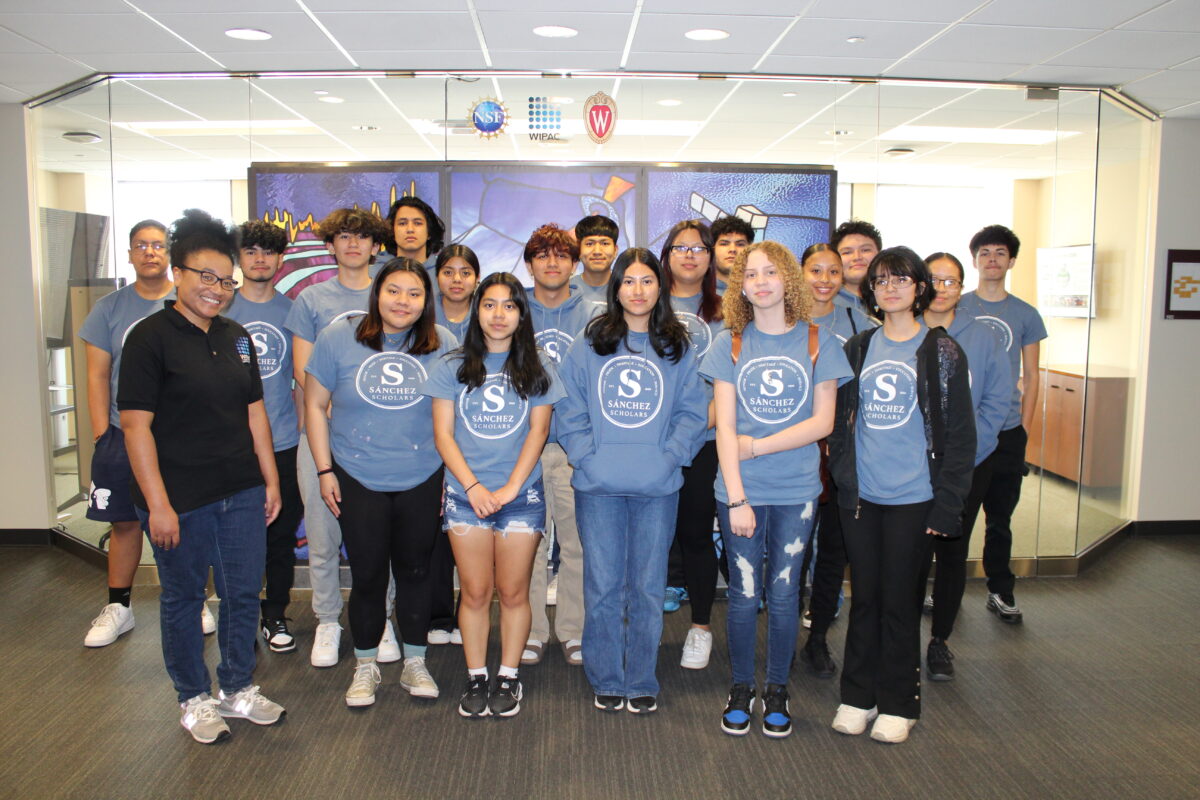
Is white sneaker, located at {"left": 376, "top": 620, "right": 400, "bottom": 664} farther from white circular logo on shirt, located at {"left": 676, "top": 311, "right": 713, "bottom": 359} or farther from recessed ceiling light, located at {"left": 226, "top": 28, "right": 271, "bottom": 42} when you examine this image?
recessed ceiling light, located at {"left": 226, "top": 28, "right": 271, "bottom": 42}

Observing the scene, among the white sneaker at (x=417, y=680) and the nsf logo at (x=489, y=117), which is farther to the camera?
the nsf logo at (x=489, y=117)

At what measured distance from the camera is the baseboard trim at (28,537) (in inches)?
198

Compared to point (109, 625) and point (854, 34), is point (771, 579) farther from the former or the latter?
point (109, 625)

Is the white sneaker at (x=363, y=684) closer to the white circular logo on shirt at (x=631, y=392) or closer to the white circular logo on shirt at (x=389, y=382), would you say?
the white circular logo on shirt at (x=389, y=382)

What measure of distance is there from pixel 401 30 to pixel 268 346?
1.64 meters

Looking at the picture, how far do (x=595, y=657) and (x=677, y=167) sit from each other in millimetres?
2733

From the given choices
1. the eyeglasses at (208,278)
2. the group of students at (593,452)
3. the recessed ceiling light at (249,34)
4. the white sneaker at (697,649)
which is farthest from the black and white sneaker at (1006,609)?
the recessed ceiling light at (249,34)

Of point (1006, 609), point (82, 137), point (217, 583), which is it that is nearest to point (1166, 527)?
point (1006, 609)

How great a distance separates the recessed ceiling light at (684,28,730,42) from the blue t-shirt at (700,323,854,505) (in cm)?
189

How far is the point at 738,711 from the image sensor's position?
2762 millimetres

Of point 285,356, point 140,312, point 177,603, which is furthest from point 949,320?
point 140,312

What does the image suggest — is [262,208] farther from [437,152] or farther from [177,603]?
[177,603]

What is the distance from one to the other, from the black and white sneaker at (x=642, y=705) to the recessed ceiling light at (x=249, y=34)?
3.43 m

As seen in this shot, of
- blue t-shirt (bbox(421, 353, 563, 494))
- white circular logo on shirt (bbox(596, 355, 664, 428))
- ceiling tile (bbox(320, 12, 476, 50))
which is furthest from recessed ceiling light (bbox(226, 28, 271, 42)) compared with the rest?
white circular logo on shirt (bbox(596, 355, 664, 428))
